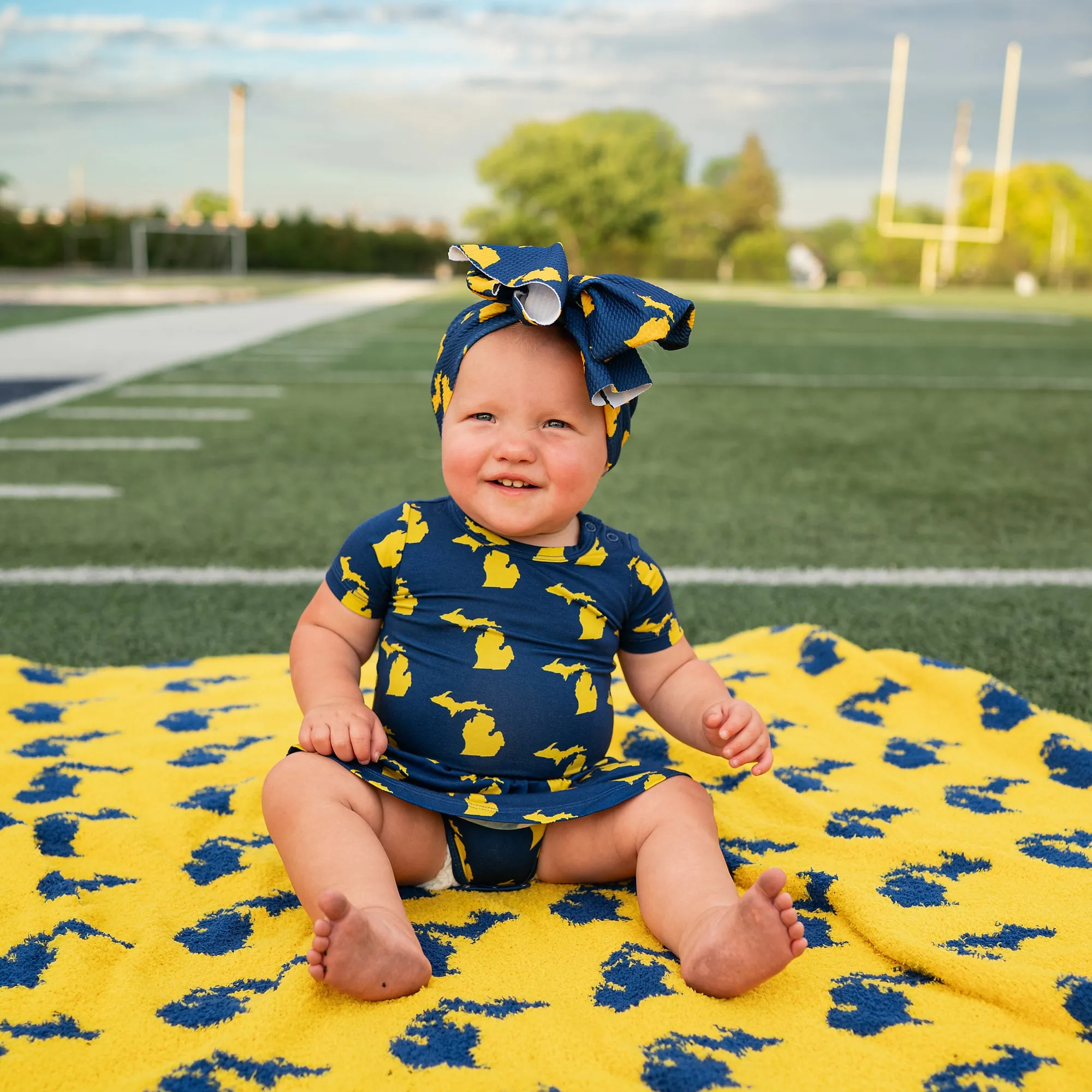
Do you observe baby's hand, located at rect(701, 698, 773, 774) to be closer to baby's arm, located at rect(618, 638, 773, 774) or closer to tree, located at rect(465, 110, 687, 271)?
baby's arm, located at rect(618, 638, 773, 774)

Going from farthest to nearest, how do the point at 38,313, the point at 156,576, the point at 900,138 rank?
1. the point at 900,138
2. the point at 38,313
3. the point at 156,576

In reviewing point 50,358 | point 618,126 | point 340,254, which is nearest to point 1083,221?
point 618,126

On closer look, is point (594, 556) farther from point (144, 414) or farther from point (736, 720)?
point (144, 414)

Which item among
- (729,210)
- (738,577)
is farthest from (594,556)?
(729,210)

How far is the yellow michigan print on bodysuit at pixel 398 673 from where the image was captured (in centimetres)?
185

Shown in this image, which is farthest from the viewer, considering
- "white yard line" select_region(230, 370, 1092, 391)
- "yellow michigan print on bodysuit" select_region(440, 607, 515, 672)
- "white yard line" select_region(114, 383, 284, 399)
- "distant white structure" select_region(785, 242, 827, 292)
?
"distant white structure" select_region(785, 242, 827, 292)

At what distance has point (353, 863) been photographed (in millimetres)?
1577

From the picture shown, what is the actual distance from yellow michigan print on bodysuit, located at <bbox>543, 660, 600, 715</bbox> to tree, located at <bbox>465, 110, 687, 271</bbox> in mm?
60462

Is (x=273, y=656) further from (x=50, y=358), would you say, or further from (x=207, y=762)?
(x=50, y=358)

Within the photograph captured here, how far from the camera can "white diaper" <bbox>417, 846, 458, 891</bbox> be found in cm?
179

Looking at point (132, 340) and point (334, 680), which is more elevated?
point (132, 340)

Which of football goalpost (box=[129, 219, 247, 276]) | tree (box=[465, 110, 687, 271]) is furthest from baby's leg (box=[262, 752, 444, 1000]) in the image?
tree (box=[465, 110, 687, 271])

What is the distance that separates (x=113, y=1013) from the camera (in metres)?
1.44

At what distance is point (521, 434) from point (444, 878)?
2.22 feet
